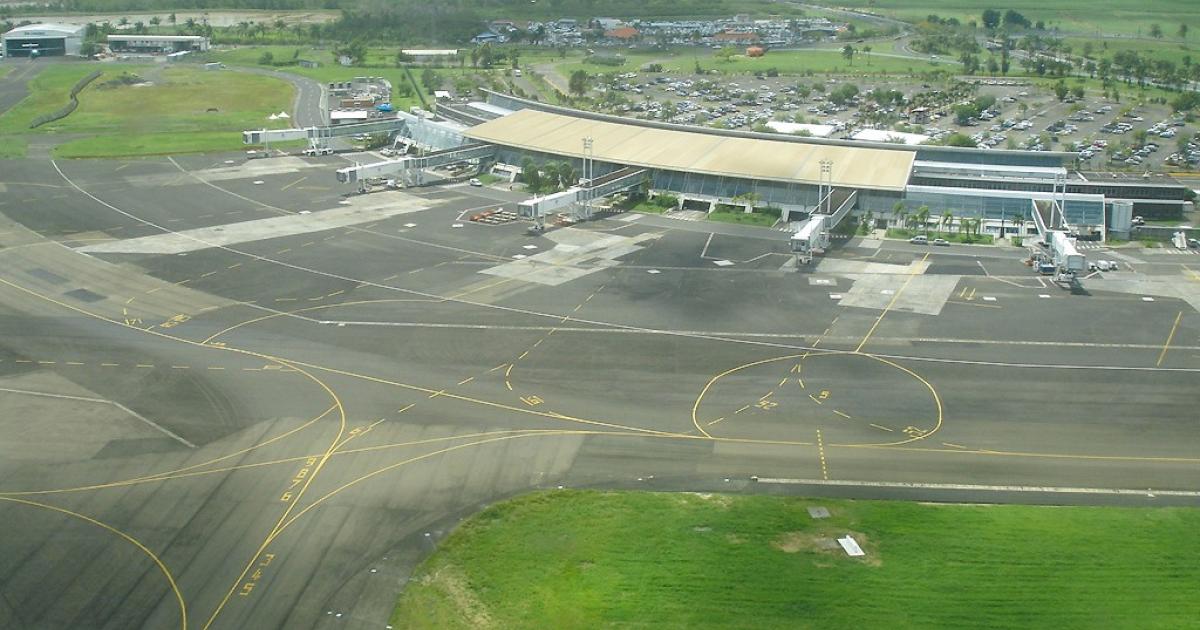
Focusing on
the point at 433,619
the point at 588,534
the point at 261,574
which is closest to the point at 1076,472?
the point at 588,534

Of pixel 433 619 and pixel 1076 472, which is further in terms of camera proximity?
pixel 1076 472

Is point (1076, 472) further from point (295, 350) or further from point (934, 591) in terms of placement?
point (295, 350)

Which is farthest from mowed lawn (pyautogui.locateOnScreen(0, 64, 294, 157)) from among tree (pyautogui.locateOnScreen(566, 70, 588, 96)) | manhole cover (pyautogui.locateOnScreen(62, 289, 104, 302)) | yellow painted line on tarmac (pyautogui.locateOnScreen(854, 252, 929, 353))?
yellow painted line on tarmac (pyautogui.locateOnScreen(854, 252, 929, 353))

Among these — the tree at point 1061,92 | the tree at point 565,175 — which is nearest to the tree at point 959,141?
the tree at point 565,175

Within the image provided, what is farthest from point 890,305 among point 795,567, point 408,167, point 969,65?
point 969,65

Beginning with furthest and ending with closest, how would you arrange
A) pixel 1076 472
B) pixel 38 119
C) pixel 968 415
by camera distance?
pixel 38 119
pixel 968 415
pixel 1076 472

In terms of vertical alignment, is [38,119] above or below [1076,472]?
above
